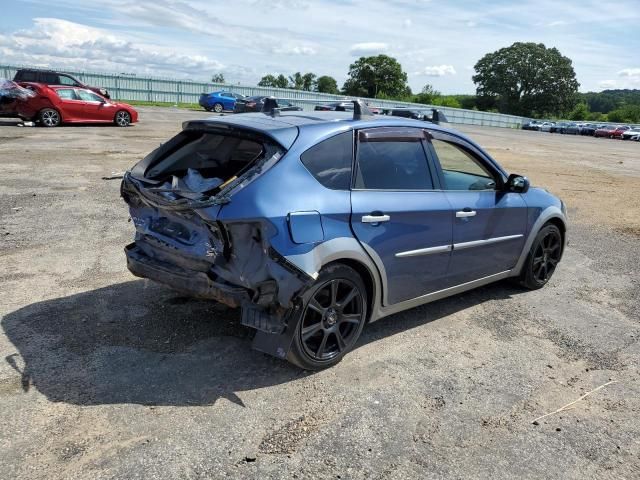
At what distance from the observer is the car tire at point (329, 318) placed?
3.66 m

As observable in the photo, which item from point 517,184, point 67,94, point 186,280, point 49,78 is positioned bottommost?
point 186,280

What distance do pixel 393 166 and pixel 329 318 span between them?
1318mm

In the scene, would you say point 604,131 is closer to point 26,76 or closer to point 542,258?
point 26,76

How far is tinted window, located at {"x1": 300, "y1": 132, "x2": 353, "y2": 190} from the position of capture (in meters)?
3.77

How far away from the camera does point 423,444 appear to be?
124 inches

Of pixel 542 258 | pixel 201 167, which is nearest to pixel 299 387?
pixel 201 167

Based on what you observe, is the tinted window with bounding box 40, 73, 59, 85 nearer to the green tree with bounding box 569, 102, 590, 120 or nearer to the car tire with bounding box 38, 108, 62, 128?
the car tire with bounding box 38, 108, 62, 128

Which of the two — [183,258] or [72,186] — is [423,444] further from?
[72,186]

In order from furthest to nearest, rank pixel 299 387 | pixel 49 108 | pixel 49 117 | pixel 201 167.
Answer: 1. pixel 49 117
2. pixel 49 108
3. pixel 201 167
4. pixel 299 387

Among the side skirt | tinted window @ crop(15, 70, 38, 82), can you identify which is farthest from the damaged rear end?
tinted window @ crop(15, 70, 38, 82)

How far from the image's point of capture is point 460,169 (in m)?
5.38

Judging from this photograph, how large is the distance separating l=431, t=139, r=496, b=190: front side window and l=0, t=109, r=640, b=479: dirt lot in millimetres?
A: 1171

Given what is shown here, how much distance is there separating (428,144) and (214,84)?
4196 cm

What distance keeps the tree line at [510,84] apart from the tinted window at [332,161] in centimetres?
9490
